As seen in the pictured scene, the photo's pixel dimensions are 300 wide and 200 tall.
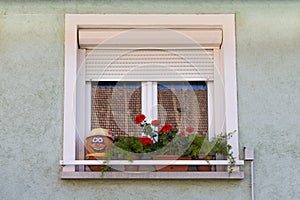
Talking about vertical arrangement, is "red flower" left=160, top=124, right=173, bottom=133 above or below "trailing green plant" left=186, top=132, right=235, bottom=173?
above

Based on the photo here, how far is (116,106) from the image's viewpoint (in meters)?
6.00

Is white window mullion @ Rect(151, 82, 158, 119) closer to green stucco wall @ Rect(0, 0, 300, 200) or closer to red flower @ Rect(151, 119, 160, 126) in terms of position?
red flower @ Rect(151, 119, 160, 126)

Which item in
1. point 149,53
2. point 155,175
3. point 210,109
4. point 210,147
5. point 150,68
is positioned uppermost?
point 149,53

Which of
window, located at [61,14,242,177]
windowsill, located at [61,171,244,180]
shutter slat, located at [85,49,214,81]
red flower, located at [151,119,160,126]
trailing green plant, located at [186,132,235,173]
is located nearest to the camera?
windowsill, located at [61,171,244,180]

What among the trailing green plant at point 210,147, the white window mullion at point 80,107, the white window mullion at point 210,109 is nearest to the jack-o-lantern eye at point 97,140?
the white window mullion at point 80,107

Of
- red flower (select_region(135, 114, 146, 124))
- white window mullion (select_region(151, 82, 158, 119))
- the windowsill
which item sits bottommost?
the windowsill

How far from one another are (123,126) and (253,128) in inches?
47.2

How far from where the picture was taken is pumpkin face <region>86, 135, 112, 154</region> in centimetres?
566

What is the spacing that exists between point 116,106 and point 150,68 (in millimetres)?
480

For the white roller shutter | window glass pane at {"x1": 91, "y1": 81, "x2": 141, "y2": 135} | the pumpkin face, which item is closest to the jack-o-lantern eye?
the pumpkin face

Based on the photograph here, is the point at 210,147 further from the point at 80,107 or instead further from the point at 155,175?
the point at 80,107

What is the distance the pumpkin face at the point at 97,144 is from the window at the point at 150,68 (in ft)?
0.44

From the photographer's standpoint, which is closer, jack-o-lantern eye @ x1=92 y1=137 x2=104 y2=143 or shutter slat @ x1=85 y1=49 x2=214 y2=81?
jack-o-lantern eye @ x1=92 y1=137 x2=104 y2=143

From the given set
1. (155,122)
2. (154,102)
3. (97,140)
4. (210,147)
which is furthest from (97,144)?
(210,147)
